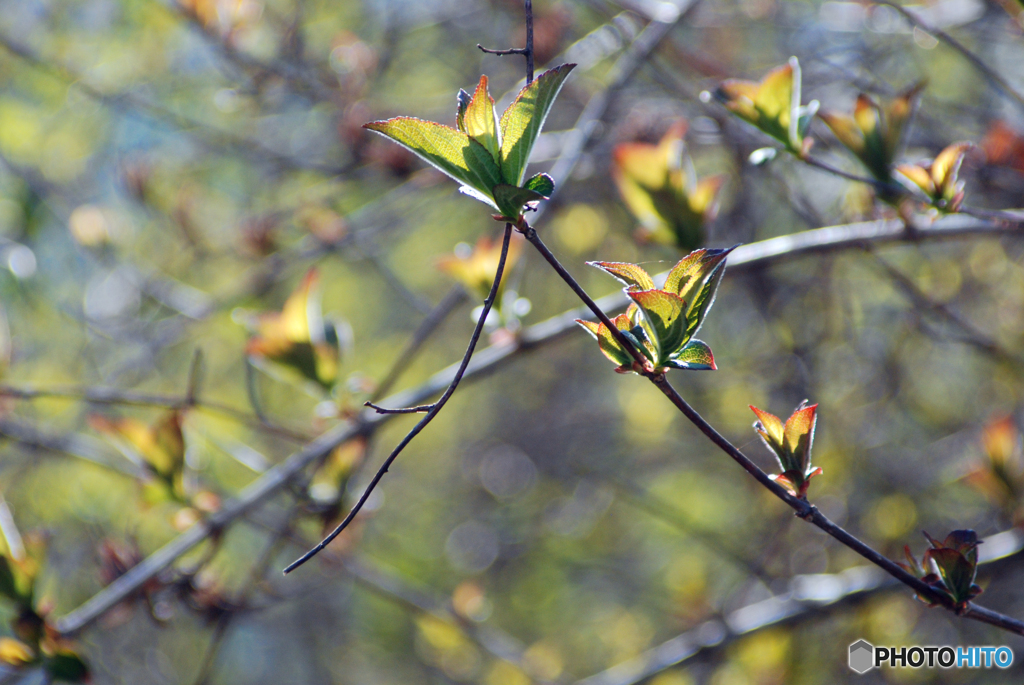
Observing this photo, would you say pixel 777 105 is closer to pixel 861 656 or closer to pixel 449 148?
pixel 449 148

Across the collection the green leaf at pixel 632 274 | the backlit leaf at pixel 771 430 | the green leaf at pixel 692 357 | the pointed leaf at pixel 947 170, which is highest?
the green leaf at pixel 632 274

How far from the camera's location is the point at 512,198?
1.60 feet

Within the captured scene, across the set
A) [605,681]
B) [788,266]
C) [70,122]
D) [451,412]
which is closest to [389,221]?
[605,681]

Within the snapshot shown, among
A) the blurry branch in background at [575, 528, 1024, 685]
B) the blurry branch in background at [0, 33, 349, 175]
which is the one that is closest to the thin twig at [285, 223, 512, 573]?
the blurry branch in background at [575, 528, 1024, 685]

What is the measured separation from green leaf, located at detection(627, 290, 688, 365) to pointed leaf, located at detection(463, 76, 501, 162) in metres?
0.16

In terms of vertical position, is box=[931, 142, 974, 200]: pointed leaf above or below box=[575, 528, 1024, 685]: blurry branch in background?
above

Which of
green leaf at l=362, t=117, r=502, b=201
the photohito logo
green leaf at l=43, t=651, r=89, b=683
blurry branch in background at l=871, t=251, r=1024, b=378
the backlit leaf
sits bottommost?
the photohito logo

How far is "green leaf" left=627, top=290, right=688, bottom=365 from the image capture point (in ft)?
1.71

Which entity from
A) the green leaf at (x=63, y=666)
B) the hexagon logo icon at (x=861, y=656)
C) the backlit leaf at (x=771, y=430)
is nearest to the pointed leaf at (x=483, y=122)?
the backlit leaf at (x=771, y=430)

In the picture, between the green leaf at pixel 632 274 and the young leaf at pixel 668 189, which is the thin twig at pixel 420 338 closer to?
the young leaf at pixel 668 189

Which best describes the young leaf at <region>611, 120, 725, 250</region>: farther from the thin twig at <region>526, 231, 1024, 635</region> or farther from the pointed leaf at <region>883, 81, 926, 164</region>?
the thin twig at <region>526, 231, 1024, 635</region>

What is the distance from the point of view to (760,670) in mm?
1575

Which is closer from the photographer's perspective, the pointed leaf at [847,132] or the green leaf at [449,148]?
the green leaf at [449,148]

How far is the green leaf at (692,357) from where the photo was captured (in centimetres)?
55
